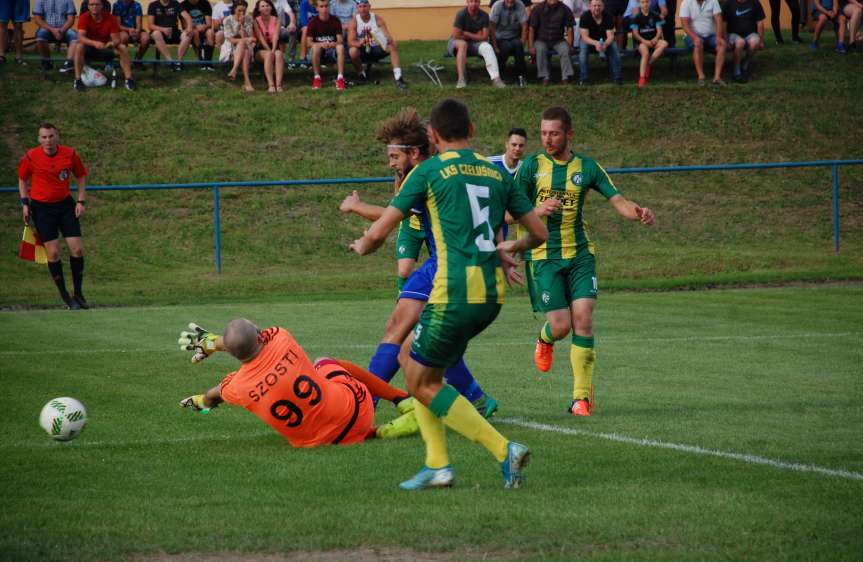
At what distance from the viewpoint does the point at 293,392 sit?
7.52m

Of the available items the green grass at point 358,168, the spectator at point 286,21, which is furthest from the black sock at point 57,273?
the spectator at point 286,21

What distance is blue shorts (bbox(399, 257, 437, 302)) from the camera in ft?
28.6

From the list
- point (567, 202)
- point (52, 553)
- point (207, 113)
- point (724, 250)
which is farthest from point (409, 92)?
point (52, 553)

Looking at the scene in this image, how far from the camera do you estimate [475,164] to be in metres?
6.54

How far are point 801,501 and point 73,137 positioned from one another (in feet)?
74.7

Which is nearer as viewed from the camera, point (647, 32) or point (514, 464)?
point (514, 464)

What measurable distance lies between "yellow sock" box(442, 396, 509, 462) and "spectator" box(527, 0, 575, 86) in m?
21.1

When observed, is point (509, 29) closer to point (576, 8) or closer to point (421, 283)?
point (576, 8)

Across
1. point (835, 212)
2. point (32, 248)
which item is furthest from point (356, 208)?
point (835, 212)

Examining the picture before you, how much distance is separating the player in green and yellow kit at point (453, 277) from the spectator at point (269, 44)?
20755mm

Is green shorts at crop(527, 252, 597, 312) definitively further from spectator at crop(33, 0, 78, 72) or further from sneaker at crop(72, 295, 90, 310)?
spectator at crop(33, 0, 78, 72)

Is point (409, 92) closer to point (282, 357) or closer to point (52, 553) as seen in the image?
point (282, 357)

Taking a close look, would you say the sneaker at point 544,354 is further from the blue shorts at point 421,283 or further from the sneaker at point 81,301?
the sneaker at point 81,301

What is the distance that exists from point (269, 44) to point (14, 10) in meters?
5.92
